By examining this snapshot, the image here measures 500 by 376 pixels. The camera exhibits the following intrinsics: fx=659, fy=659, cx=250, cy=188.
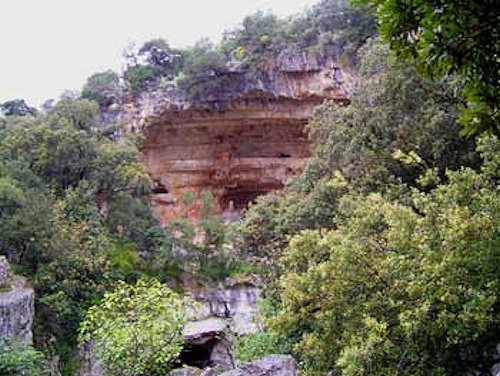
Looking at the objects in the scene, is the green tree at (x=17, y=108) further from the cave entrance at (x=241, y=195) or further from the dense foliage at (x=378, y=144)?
the dense foliage at (x=378, y=144)

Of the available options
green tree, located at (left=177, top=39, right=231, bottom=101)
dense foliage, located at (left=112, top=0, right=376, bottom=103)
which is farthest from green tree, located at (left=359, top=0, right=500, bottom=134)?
green tree, located at (left=177, top=39, right=231, bottom=101)

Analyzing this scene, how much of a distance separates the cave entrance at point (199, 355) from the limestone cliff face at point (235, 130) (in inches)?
348

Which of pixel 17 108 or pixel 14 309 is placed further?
pixel 17 108

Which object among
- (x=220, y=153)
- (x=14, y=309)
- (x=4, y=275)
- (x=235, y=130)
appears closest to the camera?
(x=14, y=309)

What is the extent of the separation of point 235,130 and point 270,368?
1832 cm

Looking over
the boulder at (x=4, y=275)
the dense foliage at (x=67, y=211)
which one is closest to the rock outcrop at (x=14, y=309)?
the boulder at (x=4, y=275)

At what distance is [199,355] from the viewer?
1664 cm

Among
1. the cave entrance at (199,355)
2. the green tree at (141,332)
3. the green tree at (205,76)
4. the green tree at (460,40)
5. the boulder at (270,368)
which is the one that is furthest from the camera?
the green tree at (205,76)

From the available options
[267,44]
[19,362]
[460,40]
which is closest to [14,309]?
[19,362]

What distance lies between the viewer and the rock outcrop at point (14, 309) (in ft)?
43.9

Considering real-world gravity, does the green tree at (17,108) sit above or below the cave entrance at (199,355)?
above

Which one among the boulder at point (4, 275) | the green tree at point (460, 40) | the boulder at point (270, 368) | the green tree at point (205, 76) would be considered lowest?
the boulder at point (270, 368)

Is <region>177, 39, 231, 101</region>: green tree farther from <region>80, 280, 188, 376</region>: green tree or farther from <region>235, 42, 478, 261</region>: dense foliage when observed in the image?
<region>80, 280, 188, 376</region>: green tree

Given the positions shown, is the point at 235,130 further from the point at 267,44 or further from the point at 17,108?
the point at 17,108
